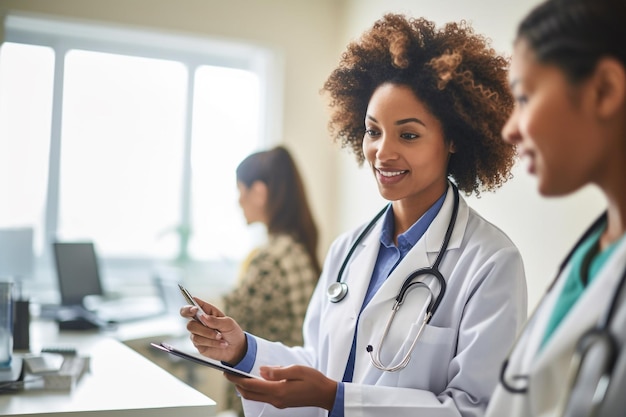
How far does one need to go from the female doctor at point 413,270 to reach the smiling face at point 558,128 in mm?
452

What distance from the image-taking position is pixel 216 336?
5.40 feet

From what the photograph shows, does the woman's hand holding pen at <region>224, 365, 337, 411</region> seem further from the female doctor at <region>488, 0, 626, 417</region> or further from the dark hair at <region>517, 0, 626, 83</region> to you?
the dark hair at <region>517, 0, 626, 83</region>

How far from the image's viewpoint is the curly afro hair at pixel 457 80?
1.56 meters

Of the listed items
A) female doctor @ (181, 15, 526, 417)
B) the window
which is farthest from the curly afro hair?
the window

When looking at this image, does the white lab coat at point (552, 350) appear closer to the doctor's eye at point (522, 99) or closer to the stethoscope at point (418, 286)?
the doctor's eye at point (522, 99)

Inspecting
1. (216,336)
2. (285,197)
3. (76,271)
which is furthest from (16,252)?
(216,336)

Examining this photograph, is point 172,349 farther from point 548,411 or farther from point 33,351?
point 33,351

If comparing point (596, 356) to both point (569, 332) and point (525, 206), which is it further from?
point (525, 206)

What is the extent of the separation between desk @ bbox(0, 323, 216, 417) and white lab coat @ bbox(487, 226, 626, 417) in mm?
A: 869

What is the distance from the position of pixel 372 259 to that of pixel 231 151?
3106 mm

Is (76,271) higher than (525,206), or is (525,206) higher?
(525,206)

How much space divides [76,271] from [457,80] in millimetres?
2592

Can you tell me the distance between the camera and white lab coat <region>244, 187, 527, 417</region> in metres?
1.34

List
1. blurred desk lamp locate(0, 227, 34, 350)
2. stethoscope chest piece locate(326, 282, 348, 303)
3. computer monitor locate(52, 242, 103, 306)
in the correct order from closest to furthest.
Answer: stethoscope chest piece locate(326, 282, 348, 303)
computer monitor locate(52, 242, 103, 306)
blurred desk lamp locate(0, 227, 34, 350)
